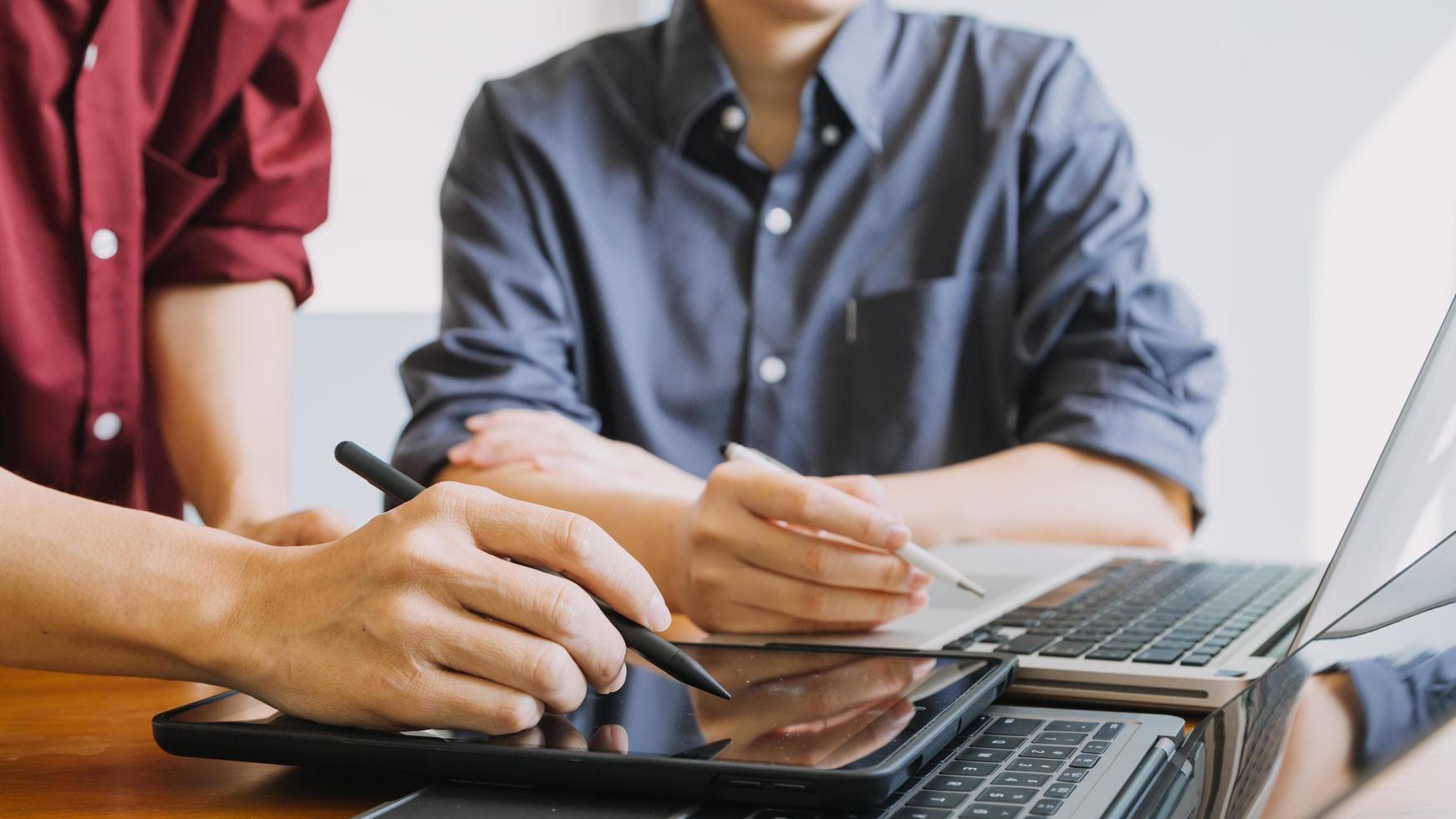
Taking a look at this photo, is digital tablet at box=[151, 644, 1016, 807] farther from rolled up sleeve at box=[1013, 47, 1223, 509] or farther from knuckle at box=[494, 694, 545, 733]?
rolled up sleeve at box=[1013, 47, 1223, 509]

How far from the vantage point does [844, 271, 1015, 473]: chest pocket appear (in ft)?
4.26

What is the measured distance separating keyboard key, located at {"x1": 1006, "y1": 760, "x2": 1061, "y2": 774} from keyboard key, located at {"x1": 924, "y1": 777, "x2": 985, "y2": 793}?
19 mm

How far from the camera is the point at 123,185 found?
3.24 feet

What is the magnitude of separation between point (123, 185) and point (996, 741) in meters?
0.83

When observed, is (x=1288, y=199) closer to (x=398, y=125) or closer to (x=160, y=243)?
(x=398, y=125)

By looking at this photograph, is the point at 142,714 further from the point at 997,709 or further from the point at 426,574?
the point at 997,709


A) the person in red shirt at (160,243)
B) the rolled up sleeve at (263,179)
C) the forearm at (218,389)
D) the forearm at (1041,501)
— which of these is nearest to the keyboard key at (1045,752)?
the person in red shirt at (160,243)

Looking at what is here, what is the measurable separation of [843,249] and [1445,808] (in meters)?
1.02

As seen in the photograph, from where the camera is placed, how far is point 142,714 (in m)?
0.62

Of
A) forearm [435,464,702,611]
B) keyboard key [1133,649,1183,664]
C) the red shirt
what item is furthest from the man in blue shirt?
keyboard key [1133,649,1183,664]

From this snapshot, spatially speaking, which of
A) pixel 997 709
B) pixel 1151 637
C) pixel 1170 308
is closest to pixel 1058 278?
pixel 1170 308

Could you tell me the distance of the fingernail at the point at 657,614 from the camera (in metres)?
0.50

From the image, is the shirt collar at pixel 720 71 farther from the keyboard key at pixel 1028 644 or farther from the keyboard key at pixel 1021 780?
the keyboard key at pixel 1021 780

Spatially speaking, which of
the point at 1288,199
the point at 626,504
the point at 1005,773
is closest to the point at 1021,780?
the point at 1005,773
